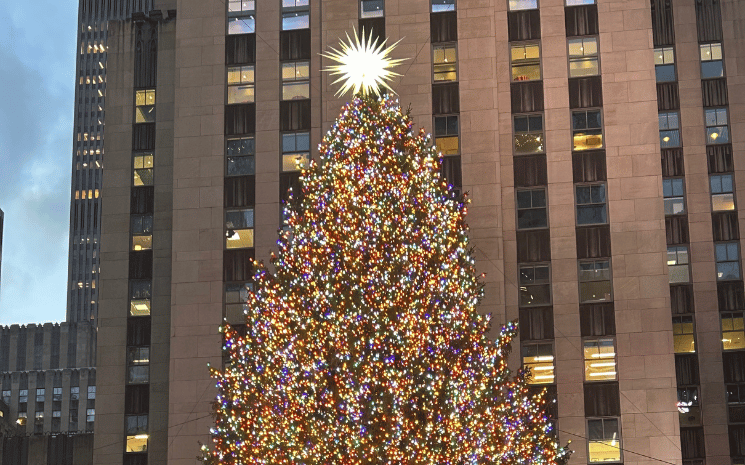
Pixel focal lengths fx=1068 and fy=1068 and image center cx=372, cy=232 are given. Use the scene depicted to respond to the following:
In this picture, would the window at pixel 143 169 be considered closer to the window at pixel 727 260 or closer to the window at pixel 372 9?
the window at pixel 372 9

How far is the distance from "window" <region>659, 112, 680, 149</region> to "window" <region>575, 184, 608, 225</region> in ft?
48.8

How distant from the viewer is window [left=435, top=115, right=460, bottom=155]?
1891 inches

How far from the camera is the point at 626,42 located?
48438 mm

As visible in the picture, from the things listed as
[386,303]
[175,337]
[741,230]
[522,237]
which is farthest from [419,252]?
[741,230]

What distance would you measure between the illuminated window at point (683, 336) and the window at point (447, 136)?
18.2 metres

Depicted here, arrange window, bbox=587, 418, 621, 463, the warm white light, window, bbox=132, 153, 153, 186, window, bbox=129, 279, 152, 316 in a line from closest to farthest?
the warm white light → window, bbox=587, 418, 621, 463 → window, bbox=129, 279, 152, 316 → window, bbox=132, 153, 153, 186

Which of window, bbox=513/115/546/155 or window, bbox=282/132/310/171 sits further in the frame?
window, bbox=282/132/310/171

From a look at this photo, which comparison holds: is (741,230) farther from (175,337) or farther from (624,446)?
(175,337)

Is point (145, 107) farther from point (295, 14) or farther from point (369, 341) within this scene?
point (369, 341)

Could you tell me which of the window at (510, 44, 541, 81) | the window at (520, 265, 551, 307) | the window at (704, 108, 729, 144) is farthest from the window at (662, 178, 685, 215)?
the window at (520, 265, 551, 307)

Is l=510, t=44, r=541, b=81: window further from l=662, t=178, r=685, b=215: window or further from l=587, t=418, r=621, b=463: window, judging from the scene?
l=587, t=418, r=621, b=463: window

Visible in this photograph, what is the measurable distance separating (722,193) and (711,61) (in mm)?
7642

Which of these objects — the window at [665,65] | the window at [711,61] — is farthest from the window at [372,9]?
the window at [711,61]

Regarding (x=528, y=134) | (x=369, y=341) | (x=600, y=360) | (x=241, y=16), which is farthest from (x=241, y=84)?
(x=369, y=341)
